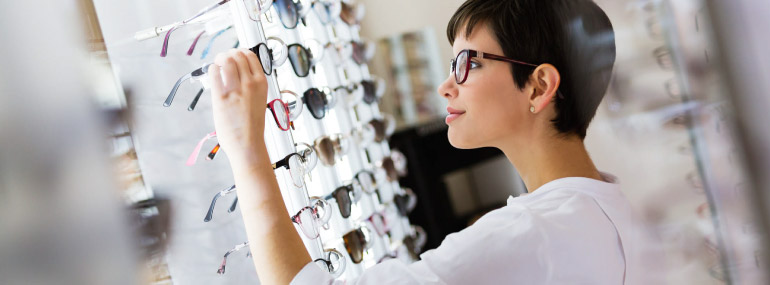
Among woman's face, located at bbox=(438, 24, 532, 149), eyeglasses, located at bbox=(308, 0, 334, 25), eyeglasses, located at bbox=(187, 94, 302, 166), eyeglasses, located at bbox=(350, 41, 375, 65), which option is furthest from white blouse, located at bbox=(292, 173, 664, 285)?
eyeglasses, located at bbox=(350, 41, 375, 65)

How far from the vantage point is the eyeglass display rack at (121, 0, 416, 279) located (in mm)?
961

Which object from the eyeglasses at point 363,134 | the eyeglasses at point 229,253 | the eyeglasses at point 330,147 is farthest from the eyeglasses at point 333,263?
the eyeglasses at point 363,134

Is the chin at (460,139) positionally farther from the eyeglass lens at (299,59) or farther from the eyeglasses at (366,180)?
the eyeglasses at (366,180)

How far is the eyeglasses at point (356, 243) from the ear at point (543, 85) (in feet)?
1.69

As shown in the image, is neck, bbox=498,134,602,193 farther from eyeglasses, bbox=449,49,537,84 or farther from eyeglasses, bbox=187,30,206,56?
eyeglasses, bbox=187,30,206,56

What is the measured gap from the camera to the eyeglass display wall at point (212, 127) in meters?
0.75

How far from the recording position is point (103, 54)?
0.56 m

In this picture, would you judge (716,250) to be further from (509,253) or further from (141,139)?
(141,139)

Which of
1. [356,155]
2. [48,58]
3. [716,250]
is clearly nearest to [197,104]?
[48,58]

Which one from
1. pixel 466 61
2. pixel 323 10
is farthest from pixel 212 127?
pixel 323 10

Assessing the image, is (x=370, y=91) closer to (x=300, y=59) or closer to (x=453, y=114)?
(x=300, y=59)

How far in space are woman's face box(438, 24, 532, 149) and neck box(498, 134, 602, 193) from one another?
0.12 ft

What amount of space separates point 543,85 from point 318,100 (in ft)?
1.59

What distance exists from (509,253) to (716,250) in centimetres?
38
